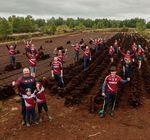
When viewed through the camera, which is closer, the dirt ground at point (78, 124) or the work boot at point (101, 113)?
the dirt ground at point (78, 124)

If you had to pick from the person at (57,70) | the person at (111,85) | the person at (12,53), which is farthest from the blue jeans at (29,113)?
the person at (12,53)

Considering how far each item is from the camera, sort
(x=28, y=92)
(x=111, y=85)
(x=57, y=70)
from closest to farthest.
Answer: (x=28, y=92), (x=111, y=85), (x=57, y=70)

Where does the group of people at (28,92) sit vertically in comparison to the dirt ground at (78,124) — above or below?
above

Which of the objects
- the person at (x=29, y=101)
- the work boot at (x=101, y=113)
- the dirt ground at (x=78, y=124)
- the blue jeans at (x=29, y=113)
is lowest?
the dirt ground at (x=78, y=124)

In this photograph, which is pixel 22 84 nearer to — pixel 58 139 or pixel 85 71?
pixel 58 139

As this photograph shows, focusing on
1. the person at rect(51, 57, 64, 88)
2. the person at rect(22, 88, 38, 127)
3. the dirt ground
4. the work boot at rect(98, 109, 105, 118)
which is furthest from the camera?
the person at rect(51, 57, 64, 88)

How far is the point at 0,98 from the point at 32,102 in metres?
4.89

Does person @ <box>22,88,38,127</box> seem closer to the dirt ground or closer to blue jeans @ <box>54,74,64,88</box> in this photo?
the dirt ground

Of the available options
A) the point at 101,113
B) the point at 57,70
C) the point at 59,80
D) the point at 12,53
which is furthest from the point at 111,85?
the point at 12,53

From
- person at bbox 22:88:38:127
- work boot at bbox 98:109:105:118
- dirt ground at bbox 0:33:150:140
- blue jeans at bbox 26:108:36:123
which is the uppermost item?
person at bbox 22:88:38:127

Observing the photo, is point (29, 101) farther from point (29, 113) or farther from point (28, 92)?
point (29, 113)

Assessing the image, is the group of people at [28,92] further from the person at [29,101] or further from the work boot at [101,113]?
the work boot at [101,113]

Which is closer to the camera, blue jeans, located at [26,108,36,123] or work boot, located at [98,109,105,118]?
blue jeans, located at [26,108,36,123]

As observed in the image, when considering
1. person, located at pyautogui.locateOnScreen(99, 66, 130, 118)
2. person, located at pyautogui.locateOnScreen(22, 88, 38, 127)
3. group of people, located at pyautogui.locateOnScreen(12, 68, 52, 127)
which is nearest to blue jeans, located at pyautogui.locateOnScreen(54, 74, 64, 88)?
person, located at pyautogui.locateOnScreen(99, 66, 130, 118)
